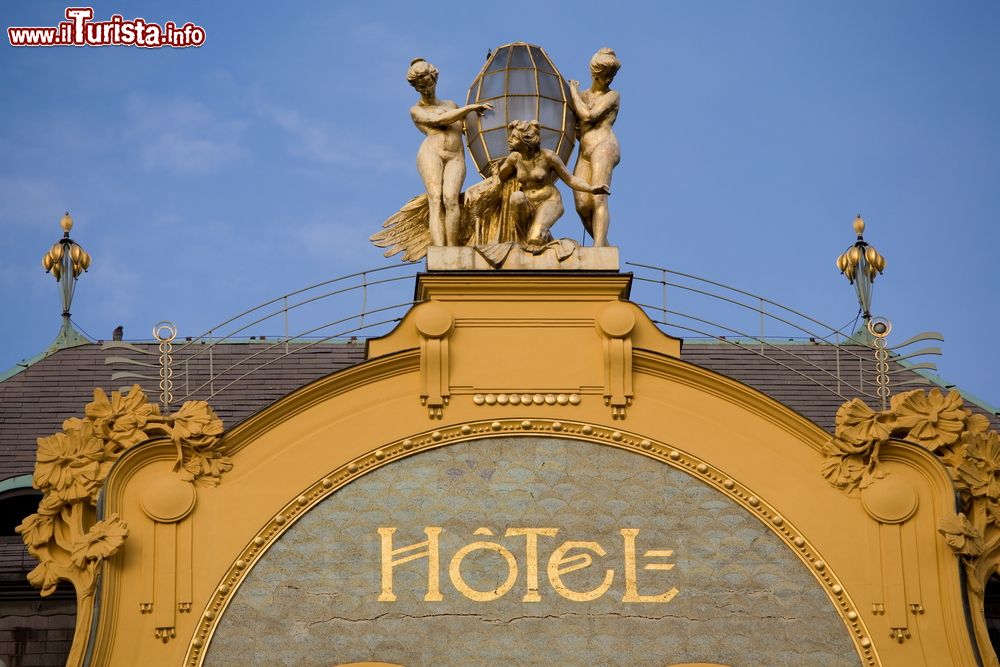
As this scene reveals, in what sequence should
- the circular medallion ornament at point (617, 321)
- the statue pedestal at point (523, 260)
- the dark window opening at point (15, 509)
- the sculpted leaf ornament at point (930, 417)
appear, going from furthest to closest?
1. the dark window opening at point (15, 509)
2. the statue pedestal at point (523, 260)
3. the circular medallion ornament at point (617, 321)
4. the sculpted leaf ornament at point (930, 417)

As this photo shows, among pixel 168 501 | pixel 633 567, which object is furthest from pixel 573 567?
pixel 168 501

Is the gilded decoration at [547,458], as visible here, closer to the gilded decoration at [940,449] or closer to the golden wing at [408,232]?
the gilded decoration at [940,449]

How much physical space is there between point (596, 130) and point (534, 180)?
111 centimetres

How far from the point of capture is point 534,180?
27.4 metres

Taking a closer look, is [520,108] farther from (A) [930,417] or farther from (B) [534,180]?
(A) [930,417]

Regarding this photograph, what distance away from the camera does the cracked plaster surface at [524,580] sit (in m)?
25.0

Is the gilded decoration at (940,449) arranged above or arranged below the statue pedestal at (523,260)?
below

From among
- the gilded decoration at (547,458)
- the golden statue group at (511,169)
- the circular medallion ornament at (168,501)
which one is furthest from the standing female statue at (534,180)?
the circular medallion ornament at (168,501)

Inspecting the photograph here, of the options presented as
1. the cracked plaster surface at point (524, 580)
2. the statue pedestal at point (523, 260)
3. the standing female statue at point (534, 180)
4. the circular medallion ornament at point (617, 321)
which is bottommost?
the cracked plaster surface at point (524, 580)

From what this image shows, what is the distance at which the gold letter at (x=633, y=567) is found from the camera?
25.3 meters

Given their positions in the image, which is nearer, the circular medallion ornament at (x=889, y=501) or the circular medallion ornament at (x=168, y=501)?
the circular medallion ornament at (x=168, y=501)

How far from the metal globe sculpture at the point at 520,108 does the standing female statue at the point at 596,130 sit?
0.19 meters

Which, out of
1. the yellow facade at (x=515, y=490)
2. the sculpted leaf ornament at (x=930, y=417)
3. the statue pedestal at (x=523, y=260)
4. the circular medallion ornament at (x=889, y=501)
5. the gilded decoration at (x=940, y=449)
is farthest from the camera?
the statue pedestal at (x=523, y=260)

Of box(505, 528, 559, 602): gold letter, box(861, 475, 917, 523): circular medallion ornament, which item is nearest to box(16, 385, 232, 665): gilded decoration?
box(505, 528, 559, 602): gold letter
